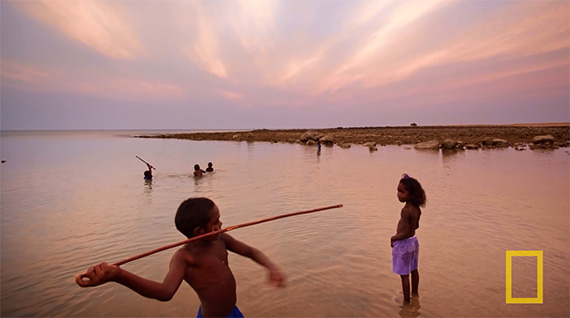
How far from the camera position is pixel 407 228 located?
407 cm

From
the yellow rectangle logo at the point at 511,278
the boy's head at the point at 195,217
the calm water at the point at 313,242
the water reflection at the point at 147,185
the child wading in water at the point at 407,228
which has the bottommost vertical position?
the yellow rectangle logo at the point at 511,278

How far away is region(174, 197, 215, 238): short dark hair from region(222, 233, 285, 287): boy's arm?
0.40 meters

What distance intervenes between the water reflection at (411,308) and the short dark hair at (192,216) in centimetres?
303

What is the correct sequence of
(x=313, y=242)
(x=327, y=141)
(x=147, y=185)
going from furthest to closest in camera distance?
(x=327, y=141), (x=147, y=185), (x=313, y=242)

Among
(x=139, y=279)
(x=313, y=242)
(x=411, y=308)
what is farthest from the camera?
(x=313, y=242)

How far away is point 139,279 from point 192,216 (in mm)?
572

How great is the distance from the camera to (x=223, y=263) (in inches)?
106

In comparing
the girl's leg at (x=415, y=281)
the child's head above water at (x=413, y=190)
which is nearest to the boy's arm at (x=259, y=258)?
the child's head above water at (x=413, y=190)

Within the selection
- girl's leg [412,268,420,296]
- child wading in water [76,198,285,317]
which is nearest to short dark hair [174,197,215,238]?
child wading in water [76,198,285,317]

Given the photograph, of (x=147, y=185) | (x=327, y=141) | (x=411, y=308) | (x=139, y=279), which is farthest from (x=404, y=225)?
(x=327, y=141)

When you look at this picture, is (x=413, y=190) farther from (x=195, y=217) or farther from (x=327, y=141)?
(x=327, y=141)

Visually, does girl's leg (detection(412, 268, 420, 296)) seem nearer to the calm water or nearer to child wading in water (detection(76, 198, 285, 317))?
the calm water

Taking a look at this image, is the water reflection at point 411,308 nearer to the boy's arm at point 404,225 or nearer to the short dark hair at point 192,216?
the boy's arm at point 404,225

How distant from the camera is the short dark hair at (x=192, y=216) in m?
2.48
